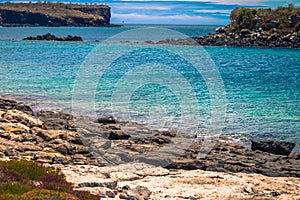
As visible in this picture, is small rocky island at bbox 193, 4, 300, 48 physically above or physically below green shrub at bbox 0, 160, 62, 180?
above

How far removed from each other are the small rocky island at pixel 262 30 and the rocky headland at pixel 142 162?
98.9m

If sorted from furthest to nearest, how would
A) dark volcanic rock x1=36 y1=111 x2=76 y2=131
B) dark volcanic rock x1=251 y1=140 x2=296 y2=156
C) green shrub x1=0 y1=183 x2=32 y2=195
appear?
dark volcanic rock x1=36 y1=111 x2=76 y2=131, dark volcanic rock x1=251 y1=140 x2=296 y2=156, green shrub x1=0 y1=183 x2=32 y2=195

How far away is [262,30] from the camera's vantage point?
12762cm

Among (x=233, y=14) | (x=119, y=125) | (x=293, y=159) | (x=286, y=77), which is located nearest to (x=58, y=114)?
(x=119, y=125)

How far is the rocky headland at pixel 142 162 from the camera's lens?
15414 millimetres

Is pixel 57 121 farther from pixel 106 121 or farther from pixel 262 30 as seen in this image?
pixel 262 30

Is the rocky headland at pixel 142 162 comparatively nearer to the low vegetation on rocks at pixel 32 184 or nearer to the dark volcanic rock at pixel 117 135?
the dark volcanic rock at pixel 117 135

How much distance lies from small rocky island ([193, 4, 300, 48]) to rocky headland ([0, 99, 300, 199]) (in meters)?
98.9

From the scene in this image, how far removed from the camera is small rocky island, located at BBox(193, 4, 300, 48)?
4688 inches

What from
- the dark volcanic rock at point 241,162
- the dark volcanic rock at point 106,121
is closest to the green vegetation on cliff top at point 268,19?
the dark volcanic rock at point 106,121

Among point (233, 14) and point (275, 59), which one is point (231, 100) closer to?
point (275, 59)

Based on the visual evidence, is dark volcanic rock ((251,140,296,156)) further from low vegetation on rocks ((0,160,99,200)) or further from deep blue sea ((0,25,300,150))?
low vegetation on rocks ((0,160,99,200))

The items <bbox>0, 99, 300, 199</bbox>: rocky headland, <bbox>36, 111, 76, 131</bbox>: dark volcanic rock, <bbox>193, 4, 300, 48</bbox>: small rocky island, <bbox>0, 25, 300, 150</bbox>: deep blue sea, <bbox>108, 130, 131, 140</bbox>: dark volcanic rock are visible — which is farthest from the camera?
<bbox>193, 4, 300, 48</bbox>: small rocky island

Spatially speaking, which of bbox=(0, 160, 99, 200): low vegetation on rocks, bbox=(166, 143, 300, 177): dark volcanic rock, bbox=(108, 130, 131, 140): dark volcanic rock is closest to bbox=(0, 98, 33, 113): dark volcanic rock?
bbox=(108, 130, 131, 140): dark volcanic rock
